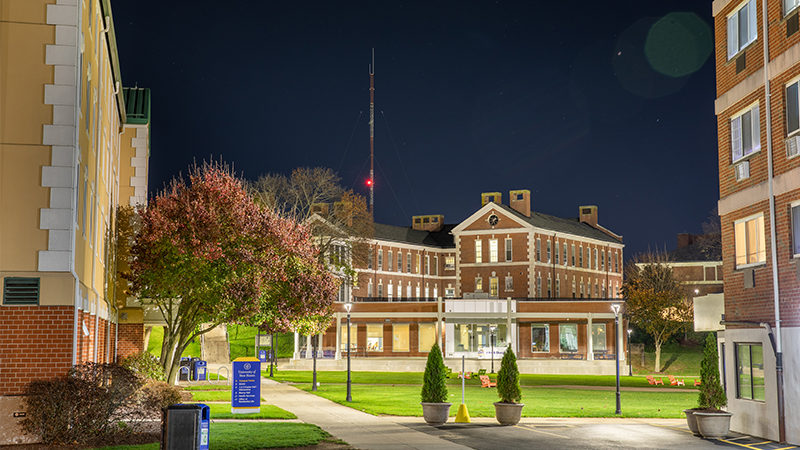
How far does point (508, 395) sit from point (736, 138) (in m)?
9.22

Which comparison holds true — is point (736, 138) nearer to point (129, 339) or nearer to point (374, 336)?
point (129, 339)

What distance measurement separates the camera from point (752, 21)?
802 inches

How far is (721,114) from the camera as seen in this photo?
2195cm

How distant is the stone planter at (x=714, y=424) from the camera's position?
19047 millimetres

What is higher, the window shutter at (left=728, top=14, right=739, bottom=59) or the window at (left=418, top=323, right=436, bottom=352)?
the window shutter at (left=728, top=14, right=739, bottom=59)

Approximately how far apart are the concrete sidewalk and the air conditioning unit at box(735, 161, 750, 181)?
33.6 feet

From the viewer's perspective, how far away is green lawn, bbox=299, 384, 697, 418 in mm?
26344

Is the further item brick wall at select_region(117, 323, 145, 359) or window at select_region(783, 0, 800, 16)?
brick wall at select_region(117, 323, 145, 359)

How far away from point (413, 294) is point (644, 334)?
80.2 feet

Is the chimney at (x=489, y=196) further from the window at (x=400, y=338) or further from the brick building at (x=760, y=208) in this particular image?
the brick building at (x=760, y=208)

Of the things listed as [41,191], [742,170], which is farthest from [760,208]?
[41,191]

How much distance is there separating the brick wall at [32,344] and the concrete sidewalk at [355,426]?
6.22m

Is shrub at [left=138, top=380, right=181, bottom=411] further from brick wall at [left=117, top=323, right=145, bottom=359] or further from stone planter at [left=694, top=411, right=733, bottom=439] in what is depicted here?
stone planter at [left=694, top=411, right=733, bottom=439]

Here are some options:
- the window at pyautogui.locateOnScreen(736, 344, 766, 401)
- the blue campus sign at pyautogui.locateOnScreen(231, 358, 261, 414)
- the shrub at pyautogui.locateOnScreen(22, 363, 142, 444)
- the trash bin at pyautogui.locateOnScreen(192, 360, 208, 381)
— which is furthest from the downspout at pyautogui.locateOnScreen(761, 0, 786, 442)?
the trash bin at pyautogui.locateOnScreen(192, 360, 208, 381)
